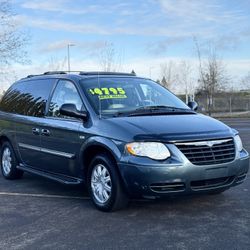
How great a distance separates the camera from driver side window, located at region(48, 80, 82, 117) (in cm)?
657

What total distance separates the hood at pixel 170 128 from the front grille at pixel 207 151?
0.24 ft

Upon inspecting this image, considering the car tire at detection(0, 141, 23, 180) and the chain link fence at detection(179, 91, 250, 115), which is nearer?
the car tire at detection(0, 141, 23, 180)

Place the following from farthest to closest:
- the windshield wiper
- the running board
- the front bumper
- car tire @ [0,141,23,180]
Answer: car tire @ [0,141,23,180]
the running board
the windshield wiper
the front bumper

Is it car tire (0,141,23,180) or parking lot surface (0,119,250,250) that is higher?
car tire (0,141,23,180)

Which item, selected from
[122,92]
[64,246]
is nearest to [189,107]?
[122,92]

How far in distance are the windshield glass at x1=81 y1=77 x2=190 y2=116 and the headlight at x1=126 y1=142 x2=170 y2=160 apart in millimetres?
852

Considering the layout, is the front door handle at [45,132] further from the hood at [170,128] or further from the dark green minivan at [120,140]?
the hood at [170,128]

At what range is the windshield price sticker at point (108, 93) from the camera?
644 cm

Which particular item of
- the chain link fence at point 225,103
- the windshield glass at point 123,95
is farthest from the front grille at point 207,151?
the chain link fence at point 225,103

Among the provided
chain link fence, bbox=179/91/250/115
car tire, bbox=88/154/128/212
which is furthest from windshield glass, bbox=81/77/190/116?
chain link fence, bbox=179/91/250/115

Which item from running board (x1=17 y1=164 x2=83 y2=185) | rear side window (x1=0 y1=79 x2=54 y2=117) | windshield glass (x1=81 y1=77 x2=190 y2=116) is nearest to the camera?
windshield glass (x1=81 y1=77 x2=190 y2=116)

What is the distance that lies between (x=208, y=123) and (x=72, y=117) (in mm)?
1855

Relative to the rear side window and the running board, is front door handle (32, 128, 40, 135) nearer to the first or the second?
the rear side window

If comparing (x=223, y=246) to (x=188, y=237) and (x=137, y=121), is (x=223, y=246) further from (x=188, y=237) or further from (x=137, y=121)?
(x=137, y=121)
